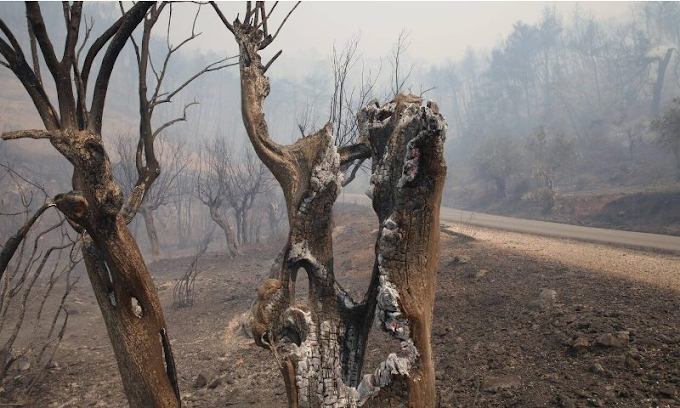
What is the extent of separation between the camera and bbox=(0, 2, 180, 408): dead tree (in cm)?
227

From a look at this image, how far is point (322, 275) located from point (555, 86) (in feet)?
178

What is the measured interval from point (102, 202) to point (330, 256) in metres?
1.51

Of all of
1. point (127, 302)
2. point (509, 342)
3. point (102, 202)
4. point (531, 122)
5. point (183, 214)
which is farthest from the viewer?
point (531, 122)

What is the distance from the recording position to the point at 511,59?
5291cm

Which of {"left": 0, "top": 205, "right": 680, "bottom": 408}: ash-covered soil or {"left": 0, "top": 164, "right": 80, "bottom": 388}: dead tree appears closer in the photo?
{"left": 0, "top": 205, "right": 680, "bottom": 408}: ash-covered soil

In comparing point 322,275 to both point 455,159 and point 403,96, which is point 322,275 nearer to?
point 403,96

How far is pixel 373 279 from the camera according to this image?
2.86 meters

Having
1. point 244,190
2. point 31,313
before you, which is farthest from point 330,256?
point 244,190

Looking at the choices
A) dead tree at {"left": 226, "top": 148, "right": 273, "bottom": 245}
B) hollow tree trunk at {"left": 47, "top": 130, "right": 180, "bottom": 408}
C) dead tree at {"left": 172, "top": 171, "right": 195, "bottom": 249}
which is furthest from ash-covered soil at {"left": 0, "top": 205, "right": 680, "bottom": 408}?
dead tree at {"left": 172, "top": 171, "right": 195, "bottom": 249}

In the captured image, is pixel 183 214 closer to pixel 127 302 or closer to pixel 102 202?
pixel 127 302

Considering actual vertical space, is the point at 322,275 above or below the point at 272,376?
above

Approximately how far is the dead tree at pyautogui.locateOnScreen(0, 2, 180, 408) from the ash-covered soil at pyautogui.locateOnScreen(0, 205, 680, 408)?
2.33m

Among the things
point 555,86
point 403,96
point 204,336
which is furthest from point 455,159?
point 403,96

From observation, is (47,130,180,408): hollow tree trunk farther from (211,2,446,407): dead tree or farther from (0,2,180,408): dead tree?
(211,2,446,407): dead tree
